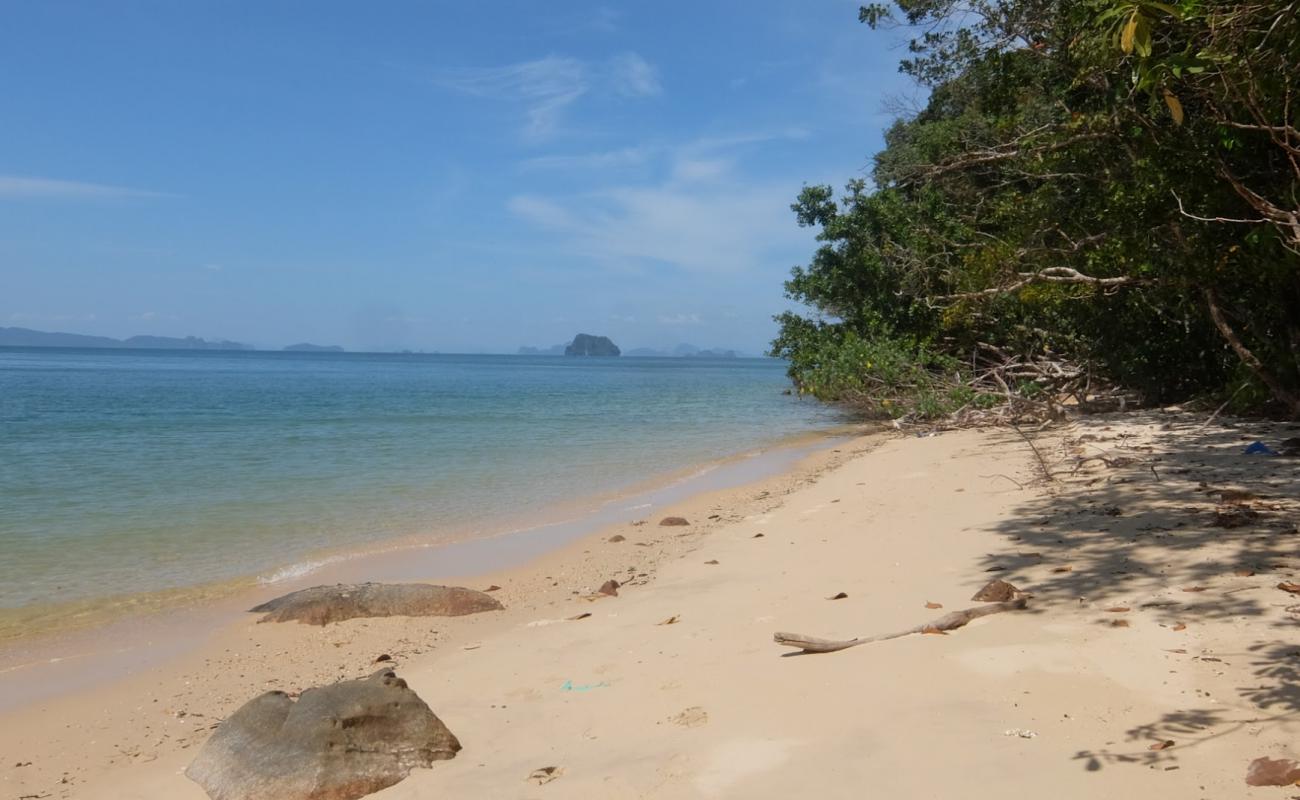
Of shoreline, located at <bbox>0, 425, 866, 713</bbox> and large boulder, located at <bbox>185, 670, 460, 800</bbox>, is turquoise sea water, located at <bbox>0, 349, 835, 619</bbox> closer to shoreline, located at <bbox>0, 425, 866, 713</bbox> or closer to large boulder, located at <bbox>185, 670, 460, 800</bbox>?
shoreline, located at <bbox>0, 425, 866, 713</bbox>

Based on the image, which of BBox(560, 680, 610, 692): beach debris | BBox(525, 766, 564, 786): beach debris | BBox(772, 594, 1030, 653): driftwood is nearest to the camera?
BBox(525, 766, 564, 786): beach debris

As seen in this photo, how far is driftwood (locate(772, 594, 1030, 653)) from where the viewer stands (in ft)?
15.0

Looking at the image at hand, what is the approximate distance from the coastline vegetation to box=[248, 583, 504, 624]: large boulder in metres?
5.62

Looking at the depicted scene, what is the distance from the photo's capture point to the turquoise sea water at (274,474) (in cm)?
945

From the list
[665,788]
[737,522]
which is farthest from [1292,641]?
[737,522]

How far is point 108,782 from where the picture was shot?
4.30m

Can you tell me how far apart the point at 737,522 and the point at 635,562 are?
5.43 ft

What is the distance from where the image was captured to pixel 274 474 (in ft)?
49.8

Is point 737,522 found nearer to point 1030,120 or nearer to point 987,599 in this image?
point 987,599

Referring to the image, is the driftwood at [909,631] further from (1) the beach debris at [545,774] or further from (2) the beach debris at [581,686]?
(1) the beach debris at [545,774]

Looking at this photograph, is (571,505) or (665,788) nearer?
(665,788)

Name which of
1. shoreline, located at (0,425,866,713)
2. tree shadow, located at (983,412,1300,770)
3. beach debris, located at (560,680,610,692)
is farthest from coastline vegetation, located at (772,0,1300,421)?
shoreline, located at (0,425,866,713)

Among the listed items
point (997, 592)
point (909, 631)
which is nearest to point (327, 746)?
point (909, 631)

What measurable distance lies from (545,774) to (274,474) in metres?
12.9
